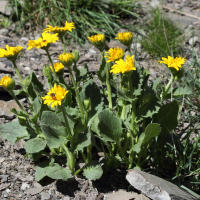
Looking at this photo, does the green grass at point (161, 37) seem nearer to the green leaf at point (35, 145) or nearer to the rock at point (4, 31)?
the rock at point (4, 31)

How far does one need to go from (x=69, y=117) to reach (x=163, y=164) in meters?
1.04

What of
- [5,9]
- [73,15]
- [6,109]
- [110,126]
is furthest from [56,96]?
[5,9]

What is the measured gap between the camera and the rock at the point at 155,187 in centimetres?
192

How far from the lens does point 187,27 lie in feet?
16.6

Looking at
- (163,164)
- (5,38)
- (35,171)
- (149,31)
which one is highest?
(149,31)

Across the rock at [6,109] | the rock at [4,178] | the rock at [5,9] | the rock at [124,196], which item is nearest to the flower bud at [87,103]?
the rock at [124,196]

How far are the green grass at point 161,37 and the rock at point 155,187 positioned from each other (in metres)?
2.33

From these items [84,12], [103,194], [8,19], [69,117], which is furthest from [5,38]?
[103,194]

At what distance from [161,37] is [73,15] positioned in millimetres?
1569

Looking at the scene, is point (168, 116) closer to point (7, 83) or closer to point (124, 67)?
point (124, 67)

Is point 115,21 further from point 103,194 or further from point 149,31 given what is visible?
point 103,194

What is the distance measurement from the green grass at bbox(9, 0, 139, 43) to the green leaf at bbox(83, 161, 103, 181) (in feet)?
9.09

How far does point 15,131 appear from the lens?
90.7 inches

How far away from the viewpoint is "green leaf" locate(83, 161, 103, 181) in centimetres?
201
